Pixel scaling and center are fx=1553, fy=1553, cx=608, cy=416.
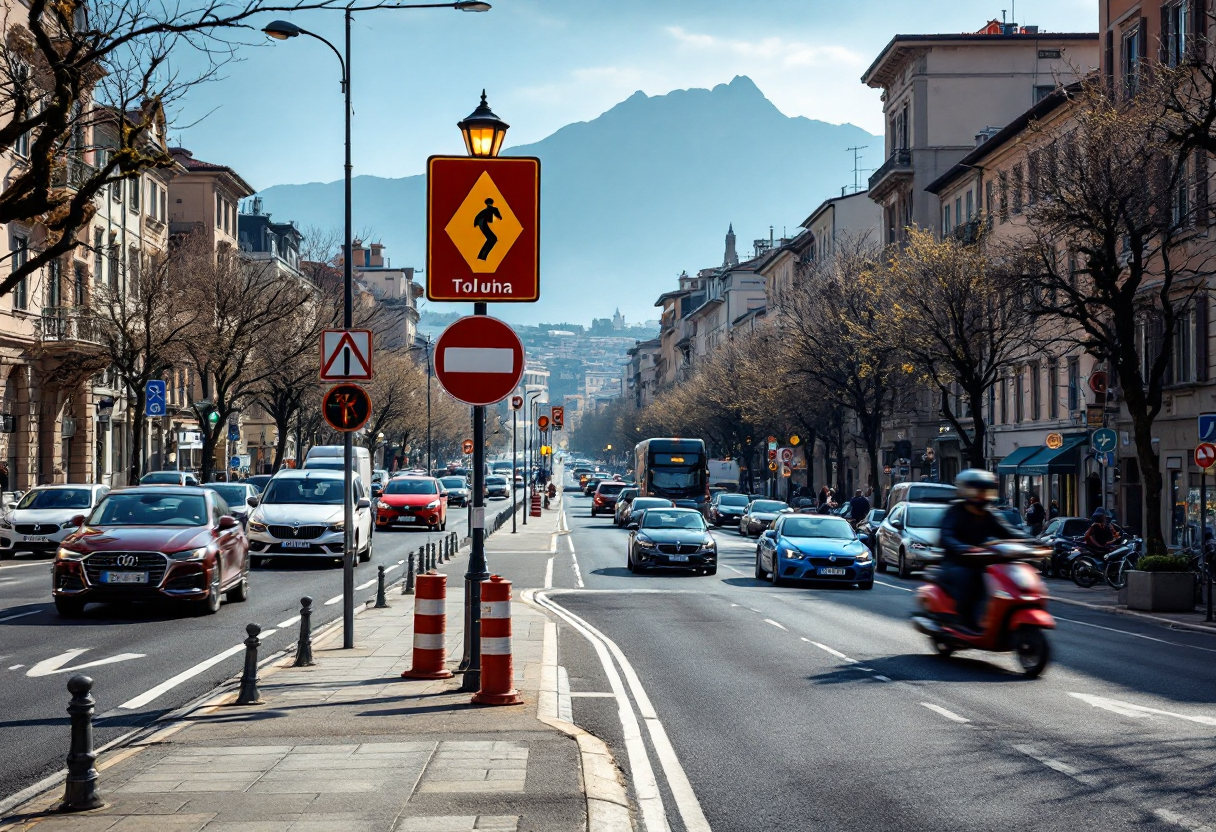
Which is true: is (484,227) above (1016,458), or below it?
above

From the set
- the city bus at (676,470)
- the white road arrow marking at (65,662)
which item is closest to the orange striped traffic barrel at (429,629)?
the white road arrow marking at (65,662)

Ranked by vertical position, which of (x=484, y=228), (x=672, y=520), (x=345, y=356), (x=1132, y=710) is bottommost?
(x=1132, y=710)

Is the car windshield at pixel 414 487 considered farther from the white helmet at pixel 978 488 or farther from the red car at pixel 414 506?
the white helmet at pixel 978 488

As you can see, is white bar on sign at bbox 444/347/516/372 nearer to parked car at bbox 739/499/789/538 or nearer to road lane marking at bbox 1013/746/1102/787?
road lane marking at bbox 1013/746/1102/787

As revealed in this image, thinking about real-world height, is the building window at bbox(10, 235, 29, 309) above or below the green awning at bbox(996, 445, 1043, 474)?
above

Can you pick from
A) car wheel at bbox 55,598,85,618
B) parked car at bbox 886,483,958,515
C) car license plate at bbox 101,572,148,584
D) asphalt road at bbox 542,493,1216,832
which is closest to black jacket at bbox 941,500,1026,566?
asphalt road at bbox 542,493,1216,832

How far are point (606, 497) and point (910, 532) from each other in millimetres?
46605

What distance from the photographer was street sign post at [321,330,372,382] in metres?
15.7

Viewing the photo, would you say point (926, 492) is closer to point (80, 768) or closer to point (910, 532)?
point (910, 532)

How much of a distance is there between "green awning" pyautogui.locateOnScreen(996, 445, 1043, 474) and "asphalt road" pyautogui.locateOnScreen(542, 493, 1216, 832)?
3335 cm

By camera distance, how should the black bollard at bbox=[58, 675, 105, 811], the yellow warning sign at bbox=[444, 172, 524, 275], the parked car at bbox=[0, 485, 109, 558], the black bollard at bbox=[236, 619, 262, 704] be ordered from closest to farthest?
the black bollard at bbox=[58, 675, 105, 811] → the black bollard at bbox=[236, 619, 262, 704] → the yellow warning sign at bbox=[444, 172, 524, 275] → the parked car at bbox=[0, 485, 109, 558]

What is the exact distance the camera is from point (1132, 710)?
40.2 ft

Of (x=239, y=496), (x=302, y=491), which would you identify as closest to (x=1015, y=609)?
(x=302, y=491)

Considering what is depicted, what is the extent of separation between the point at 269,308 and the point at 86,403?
753 centimetres
